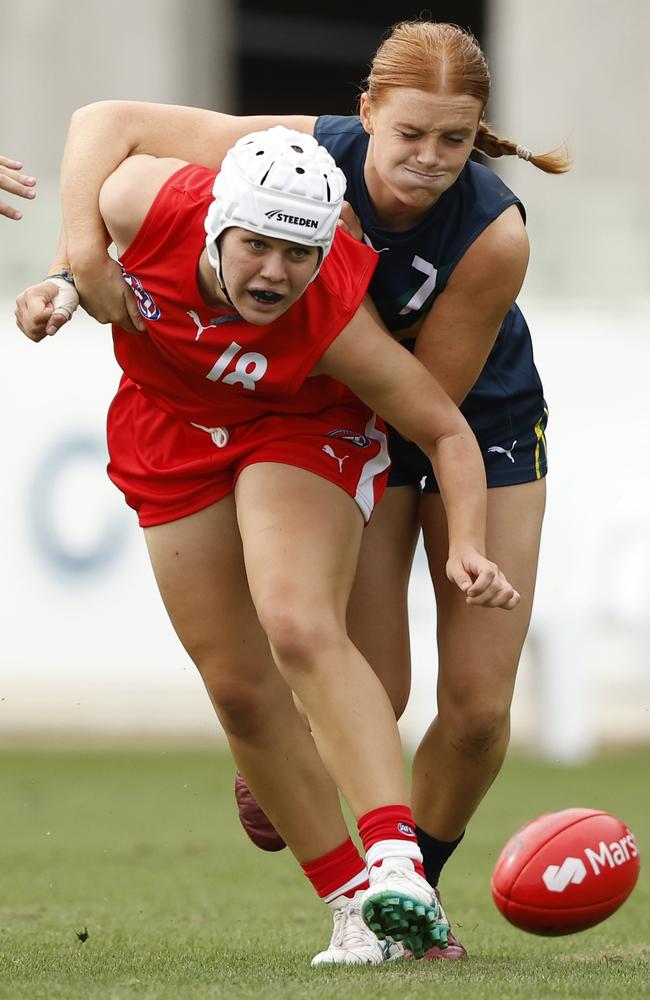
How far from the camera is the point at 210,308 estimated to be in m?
→ 4.43

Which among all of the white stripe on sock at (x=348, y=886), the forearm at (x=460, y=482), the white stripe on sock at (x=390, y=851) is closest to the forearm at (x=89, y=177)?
the forearm at (x=460, y=482)

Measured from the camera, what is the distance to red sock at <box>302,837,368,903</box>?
4.68m

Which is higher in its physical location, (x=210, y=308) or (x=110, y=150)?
(x=110, y=150)

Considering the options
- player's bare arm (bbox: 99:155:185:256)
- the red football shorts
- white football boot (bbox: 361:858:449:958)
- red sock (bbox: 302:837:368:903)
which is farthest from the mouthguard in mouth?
red sock (bbox: 302:837:368:903)

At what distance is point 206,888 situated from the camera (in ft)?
21.7

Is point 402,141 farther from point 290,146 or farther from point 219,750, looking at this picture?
point 219,750

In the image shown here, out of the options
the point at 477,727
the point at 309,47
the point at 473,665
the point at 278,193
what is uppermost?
the point at 278,193

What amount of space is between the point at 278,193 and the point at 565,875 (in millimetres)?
1903

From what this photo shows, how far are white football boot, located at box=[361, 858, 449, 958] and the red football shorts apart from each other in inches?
39.5

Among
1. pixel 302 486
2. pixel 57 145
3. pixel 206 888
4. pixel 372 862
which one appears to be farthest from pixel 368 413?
pixel 57 145

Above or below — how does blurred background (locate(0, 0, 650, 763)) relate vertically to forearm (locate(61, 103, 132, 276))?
below

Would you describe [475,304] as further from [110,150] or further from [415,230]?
[110,150]

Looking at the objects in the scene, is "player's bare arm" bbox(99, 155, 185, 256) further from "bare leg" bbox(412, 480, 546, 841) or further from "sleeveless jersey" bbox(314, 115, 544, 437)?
"bare leg" bbox(412, 480, 546, 841)

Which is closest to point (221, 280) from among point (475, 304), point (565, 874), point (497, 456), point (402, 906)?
point (475, 304)
